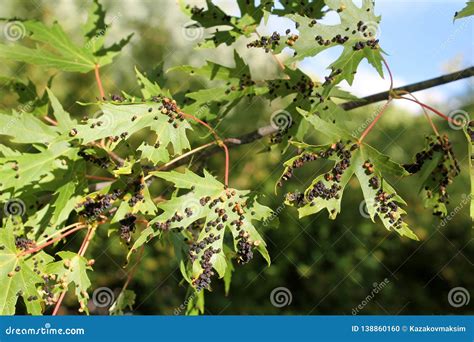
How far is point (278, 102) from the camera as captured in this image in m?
7.77

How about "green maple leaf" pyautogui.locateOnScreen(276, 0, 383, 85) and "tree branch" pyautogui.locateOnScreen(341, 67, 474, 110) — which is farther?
"tree branch" pyautogui.locateOnScreen(341, 67, 474, 110)

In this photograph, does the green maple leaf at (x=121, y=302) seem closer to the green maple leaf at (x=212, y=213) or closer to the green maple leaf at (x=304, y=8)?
the green maple leaf at (x=212, y=213)

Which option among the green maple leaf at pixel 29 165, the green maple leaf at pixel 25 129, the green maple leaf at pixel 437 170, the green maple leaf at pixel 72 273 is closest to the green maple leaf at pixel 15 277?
the green maple leaf at pixel 72 273

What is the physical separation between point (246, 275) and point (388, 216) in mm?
4129

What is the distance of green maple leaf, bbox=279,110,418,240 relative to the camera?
2.14 metres

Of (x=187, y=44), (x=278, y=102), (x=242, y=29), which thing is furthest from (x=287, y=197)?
(x=187, y=44)

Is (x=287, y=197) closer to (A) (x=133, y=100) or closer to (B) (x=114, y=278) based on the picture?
(A) (x=133, y=100)

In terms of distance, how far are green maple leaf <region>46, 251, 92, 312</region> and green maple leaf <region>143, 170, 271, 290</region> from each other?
1.52 ft
